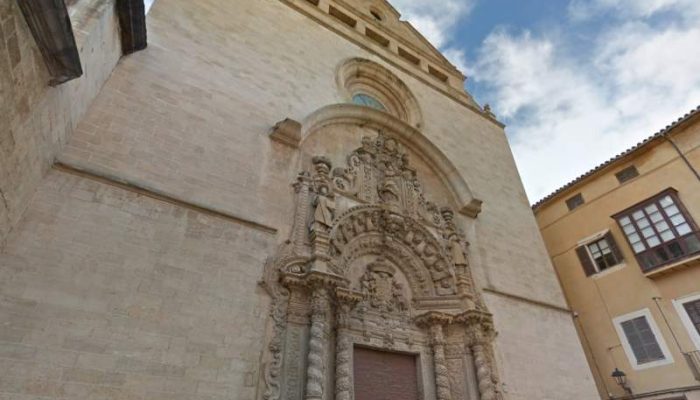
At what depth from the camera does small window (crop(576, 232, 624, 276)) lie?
1149cm

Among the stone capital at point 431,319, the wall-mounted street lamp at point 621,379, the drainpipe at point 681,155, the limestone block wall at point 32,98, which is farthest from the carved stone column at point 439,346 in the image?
the drainpipe at point 681,155

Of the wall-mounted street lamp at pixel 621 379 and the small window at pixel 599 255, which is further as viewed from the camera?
the small window at pixel 599 255

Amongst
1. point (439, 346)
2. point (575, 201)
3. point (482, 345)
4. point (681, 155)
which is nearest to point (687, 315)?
point (681, 155)

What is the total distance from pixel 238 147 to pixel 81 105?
1.93 meters

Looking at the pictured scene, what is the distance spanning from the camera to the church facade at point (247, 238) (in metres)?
3.47

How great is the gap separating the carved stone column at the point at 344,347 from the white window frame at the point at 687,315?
925 cm

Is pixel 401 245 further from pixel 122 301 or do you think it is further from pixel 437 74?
pixel 437 74

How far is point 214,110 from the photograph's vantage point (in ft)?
18.9

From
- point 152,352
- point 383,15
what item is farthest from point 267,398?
point 383,15

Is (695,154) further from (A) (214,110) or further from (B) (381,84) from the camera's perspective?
(A) (214,110)

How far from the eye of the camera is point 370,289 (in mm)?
5879

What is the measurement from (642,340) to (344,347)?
9.54m

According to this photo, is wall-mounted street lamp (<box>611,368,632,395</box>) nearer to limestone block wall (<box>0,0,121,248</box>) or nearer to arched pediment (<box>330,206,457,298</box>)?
arched pediment (<box>330,206,457,298</box>)

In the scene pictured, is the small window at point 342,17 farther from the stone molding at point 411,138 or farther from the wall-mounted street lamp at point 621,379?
the wall-mounted street lamp at point 621,379
